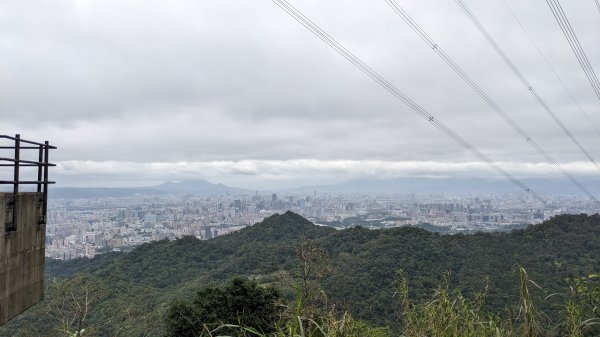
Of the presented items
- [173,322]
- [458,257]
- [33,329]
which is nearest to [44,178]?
[173,322]

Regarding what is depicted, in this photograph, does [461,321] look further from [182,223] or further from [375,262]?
[182,223]

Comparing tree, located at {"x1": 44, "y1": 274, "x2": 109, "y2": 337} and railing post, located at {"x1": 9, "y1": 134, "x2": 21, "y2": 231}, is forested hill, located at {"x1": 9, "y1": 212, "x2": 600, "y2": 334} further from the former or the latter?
railing post, located at {"x1": 9, "y1": 134, "x2": 21, "y2": 231}

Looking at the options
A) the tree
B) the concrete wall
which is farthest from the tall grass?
the tree

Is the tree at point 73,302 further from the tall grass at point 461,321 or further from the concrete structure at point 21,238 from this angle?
the tall grass at point 461,321

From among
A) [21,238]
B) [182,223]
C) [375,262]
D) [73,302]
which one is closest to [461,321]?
[21,238]

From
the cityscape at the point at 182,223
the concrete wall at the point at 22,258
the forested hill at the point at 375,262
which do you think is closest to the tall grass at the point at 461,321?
the concrete wall at the point at 22,258

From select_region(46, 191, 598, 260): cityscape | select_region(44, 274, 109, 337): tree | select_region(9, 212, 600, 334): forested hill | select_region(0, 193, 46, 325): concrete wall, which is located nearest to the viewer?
select_region(0, 193, 46, 325): concrete wall

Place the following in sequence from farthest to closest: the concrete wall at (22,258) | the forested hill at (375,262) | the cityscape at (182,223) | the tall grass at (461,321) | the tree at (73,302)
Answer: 1. the cityscape at (182,223)
2. the forested hill at (375,262)
3. the tree at (73,302)
4. the concrete wall at (22,258)
5. the tall grass at (461,321)
